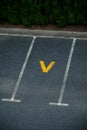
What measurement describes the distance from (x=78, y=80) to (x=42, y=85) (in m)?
1.30

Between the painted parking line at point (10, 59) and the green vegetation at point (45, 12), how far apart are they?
3.36 feet

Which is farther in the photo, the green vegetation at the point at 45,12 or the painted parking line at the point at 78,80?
the green vegetation at the point at 45,12

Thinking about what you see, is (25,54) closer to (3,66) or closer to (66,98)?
(3,66)

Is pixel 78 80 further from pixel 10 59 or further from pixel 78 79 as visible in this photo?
pixel 10 59

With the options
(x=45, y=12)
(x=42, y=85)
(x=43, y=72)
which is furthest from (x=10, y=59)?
(x=45, y=12)

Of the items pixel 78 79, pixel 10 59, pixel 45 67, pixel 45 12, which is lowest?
pixel 78 79

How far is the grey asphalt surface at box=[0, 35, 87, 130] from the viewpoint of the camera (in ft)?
41.3

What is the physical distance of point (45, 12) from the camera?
17297 mm

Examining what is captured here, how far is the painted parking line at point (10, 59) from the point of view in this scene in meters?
14.3

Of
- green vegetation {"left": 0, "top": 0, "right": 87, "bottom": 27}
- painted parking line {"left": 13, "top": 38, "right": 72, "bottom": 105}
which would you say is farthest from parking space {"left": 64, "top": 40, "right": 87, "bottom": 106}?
green vegetation {"left": 0, "top": 0, "right": 87, "bottom": 27}

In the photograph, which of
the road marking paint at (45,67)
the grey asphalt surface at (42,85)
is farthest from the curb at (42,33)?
the road marking paint at (45,67)

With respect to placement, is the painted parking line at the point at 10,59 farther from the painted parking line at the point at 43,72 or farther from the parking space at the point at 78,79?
the parking space at the point at 78,79

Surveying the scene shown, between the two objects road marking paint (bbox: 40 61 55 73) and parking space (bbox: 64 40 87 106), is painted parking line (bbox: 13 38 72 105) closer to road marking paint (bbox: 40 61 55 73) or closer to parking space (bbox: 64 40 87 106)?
road marking paint (bbox: 40 61 55 73)

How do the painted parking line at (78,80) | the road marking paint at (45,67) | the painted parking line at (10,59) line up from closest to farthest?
the painted parking line at (78,80) < the painted parking line at (10,59) < the road marking paint at (45,67)
